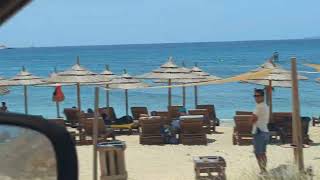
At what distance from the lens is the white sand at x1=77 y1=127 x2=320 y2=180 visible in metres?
10.7

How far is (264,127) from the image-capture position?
32.1ft

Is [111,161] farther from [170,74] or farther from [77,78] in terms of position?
[170,74]

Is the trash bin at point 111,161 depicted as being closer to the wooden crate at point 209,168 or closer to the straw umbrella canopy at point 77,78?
the wooden crate at point 209,168

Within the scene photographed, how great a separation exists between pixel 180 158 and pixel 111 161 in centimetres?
383

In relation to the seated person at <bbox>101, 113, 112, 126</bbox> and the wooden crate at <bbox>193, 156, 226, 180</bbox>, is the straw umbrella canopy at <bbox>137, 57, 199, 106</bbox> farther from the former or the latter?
the wooden crate at <bbox>193, 156, 226, 180</bbox>

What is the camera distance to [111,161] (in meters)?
9.34

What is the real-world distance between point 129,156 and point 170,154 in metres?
0.84

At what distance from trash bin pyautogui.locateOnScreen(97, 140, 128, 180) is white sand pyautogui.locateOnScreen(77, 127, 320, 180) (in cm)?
106

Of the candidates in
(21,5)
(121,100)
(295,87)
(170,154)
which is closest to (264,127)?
(295,87)

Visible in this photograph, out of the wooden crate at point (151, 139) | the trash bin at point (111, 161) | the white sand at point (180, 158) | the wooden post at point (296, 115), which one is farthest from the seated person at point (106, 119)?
the wooden post at point (296, 115)

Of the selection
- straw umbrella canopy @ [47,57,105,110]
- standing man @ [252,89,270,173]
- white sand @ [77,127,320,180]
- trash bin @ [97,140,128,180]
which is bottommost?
white sand @ [77,127,320,180]

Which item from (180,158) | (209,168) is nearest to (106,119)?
(180,158)

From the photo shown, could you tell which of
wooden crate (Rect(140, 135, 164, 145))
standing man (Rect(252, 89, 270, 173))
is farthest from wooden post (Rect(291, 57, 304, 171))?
wooden crate (Rect(140, 135, 164, 145))

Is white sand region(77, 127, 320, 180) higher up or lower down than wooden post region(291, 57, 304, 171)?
lower down
